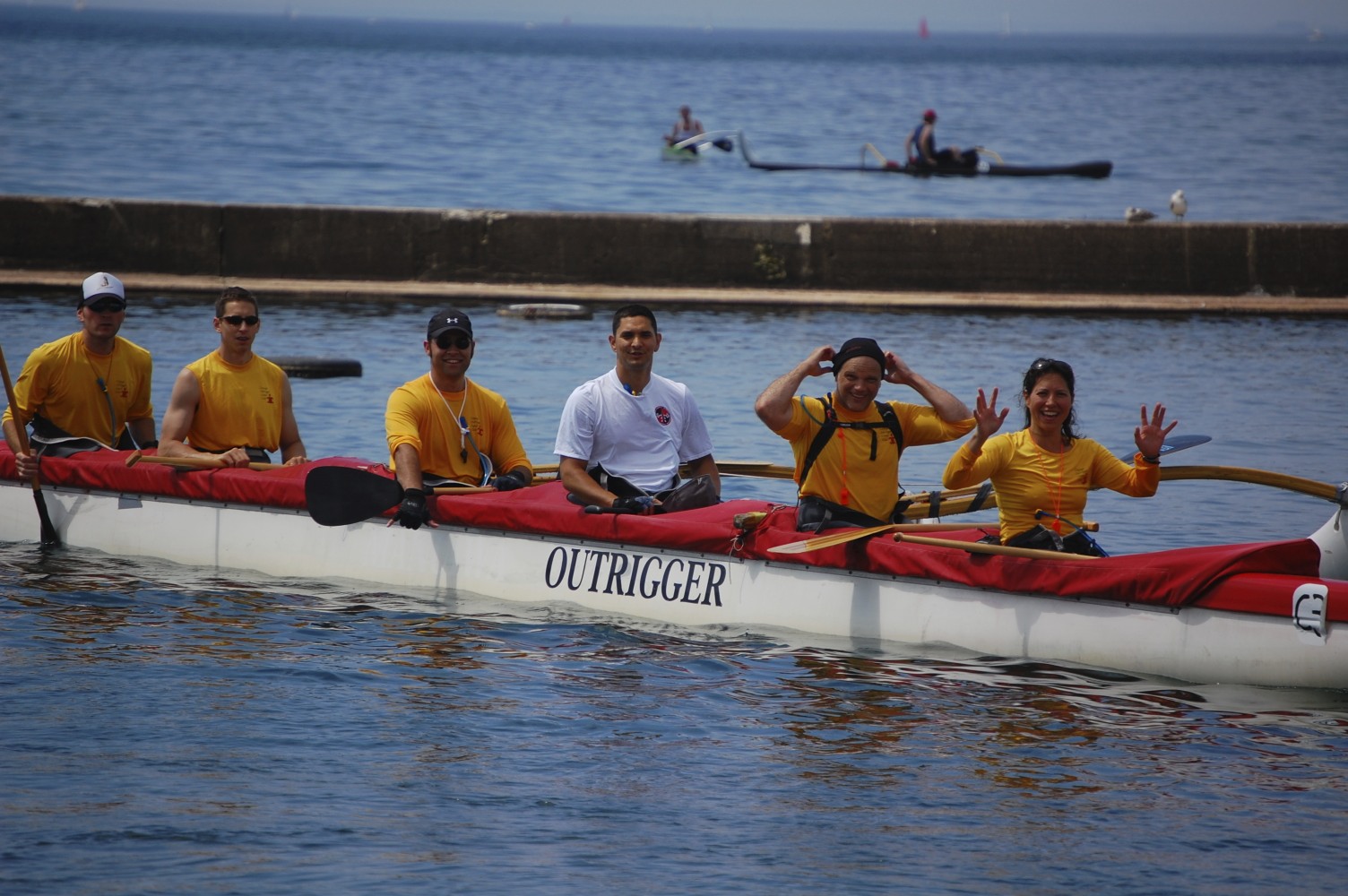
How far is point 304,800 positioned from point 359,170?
4201cm

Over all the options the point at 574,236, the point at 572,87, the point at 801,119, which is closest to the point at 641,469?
the point at 574,236

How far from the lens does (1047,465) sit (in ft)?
25.5

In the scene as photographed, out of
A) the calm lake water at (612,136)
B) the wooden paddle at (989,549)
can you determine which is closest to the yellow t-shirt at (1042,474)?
the wooden paddle at (989,549)

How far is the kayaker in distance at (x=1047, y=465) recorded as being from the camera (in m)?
7.58

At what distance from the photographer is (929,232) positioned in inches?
818

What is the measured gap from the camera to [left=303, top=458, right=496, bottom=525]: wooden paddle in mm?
8930

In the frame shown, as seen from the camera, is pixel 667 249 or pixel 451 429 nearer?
pixel 451 429

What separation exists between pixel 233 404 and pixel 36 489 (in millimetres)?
1314

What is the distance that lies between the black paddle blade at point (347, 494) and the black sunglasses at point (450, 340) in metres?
0.76

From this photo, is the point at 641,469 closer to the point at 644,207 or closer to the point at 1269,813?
the point at 1269,813

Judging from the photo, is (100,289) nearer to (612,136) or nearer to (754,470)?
(754,470)

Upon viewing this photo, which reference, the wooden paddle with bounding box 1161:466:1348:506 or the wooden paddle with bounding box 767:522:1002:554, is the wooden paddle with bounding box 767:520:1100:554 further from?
the wooden paddle with bounding box 1161:466:1348:506

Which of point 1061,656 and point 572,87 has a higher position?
point 572,87

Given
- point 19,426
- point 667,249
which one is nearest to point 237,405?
point 19,426
